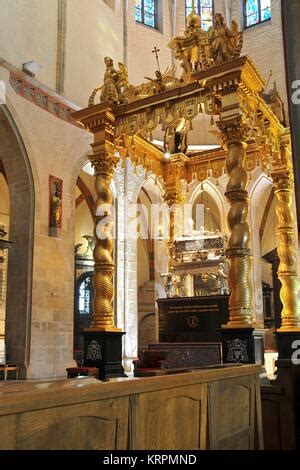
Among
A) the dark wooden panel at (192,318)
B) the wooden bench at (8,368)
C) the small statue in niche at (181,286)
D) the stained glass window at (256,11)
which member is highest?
the stained glass window at (256,11)

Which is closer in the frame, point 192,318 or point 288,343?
point 288,343

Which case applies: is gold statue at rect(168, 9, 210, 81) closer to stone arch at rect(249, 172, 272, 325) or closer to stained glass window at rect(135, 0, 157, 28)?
stone arch at rect(249, 172, 272, 325)

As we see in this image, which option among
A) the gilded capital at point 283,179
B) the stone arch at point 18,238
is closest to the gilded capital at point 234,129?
the gilded capital at point 283,179

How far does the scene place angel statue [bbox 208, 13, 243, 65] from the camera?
7.18 metres

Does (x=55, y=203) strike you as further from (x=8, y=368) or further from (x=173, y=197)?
(x=8, y=368)

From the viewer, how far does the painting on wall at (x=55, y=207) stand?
11.8m

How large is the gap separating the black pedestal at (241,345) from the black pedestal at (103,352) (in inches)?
73.7

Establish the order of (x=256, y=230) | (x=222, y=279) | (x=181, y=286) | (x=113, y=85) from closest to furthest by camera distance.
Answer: (x=113, y=85) < (x=222, y=279) < (x=181, y=286) < (x=256, y=230)

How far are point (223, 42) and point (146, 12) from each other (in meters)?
11.0

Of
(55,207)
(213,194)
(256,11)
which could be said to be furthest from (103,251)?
(256,11)

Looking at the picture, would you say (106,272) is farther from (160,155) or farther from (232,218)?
(160,155)

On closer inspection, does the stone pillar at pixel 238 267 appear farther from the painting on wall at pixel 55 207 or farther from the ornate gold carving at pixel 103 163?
the painting on wall at pixel 55 207

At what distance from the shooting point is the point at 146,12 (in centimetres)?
1706

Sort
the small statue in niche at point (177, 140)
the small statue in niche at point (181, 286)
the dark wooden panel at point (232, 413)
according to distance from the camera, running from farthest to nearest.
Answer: the small statue in niche at point (177, 140) → the small statue in niche at point (181, 286) → the dark wooden panel at point (232, 413)
